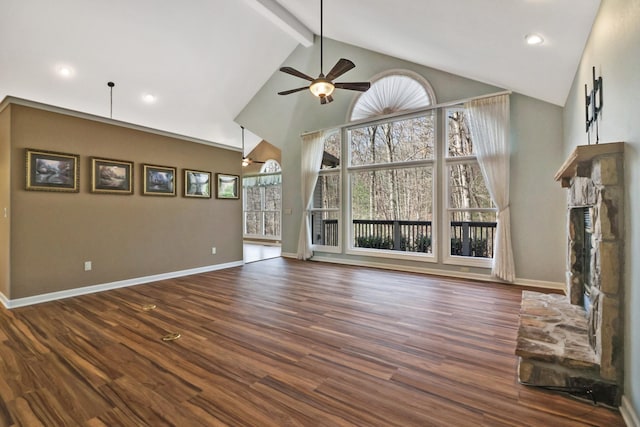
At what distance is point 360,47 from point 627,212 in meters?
5.80

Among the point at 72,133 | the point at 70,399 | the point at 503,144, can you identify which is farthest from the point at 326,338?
the point at 72,133

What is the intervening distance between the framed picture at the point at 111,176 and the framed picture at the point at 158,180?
0.23 metres

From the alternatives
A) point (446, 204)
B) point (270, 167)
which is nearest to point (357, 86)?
point (446, 204)

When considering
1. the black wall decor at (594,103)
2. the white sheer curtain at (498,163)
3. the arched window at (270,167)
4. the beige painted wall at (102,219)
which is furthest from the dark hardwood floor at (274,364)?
the arched window at (270,167)

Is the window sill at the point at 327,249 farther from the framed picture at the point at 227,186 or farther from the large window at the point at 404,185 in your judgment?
the framed picture at the point at 227,186

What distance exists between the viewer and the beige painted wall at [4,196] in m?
3.75

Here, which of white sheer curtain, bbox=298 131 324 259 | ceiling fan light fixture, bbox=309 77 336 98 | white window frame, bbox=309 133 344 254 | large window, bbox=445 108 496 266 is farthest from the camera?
white sheer curtain, bbox=298 131 324 259

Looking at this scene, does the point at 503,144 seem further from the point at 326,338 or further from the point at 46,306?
the point at 46,306

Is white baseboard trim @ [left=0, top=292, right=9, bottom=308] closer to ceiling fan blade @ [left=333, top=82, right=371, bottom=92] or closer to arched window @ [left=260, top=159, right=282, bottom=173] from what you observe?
ceiling fan blade @ [left=333, top=82, right=371, bottom=92]

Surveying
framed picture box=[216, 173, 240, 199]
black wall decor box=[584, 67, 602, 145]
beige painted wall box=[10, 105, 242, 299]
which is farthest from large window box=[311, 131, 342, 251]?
black wall decor box=[584, 67, 602, 145]

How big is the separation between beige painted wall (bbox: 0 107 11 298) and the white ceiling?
6.46 feet

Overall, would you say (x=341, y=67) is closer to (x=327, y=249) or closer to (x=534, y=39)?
(x=534, y=39)

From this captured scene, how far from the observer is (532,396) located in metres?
1.88

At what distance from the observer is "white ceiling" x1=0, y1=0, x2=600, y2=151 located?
3102 millimetres
